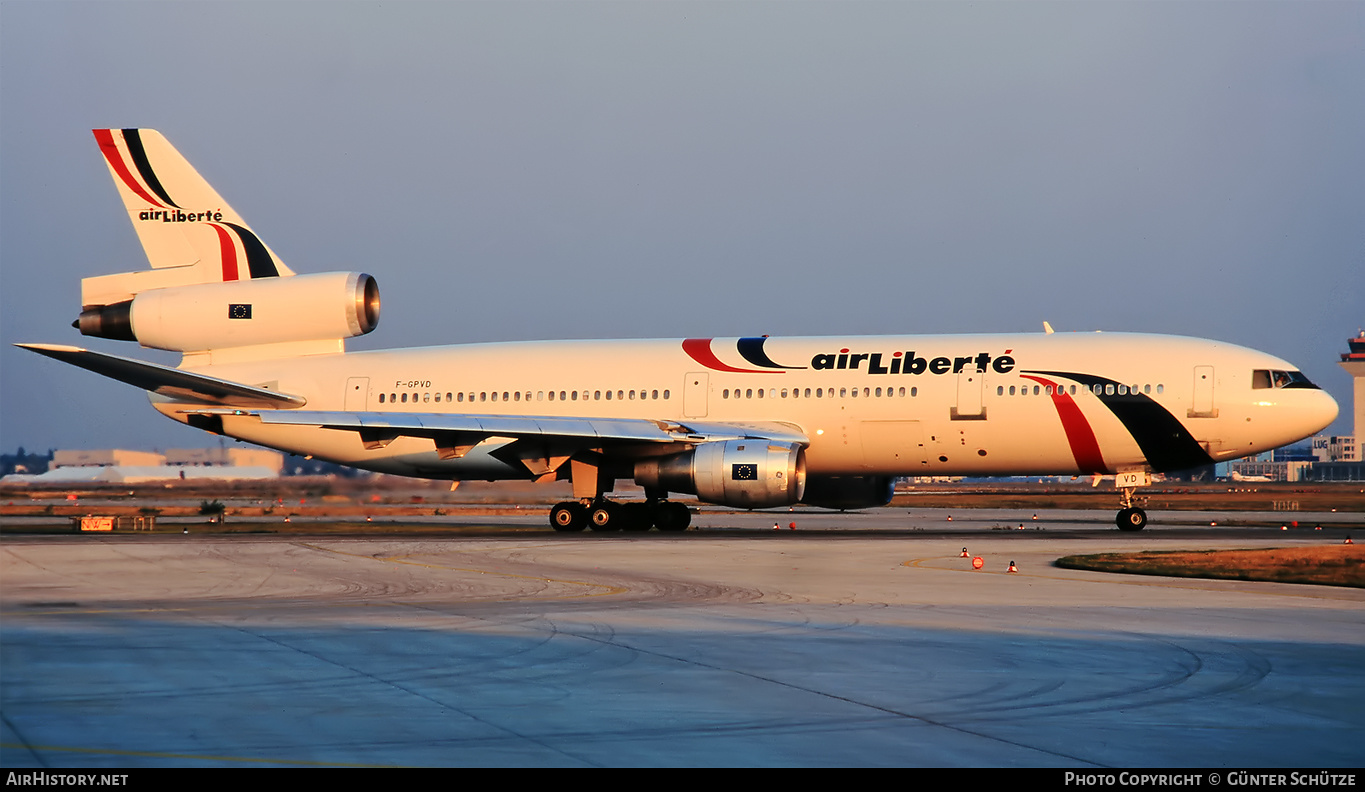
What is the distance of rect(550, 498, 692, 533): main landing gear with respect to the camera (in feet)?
107

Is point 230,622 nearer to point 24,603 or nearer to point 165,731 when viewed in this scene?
point 24,603

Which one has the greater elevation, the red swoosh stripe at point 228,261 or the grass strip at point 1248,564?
the red swoosh stripe at point 228,261

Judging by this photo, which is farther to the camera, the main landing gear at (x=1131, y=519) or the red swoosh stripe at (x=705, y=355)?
the red swoosh stripe at (x=705, y=355)

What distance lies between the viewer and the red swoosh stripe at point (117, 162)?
35906 mm

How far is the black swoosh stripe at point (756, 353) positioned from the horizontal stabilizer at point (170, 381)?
12.1 metres

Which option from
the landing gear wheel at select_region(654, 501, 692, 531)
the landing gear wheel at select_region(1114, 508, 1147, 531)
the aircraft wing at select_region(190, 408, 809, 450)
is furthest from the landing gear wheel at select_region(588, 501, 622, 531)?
the landing gear wheel at select_region(1114, 508, 1147, 531)

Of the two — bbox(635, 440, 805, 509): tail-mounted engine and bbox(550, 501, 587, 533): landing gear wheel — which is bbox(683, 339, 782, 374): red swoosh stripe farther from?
bbox(550, 501, 587, 533): landing gear wheel

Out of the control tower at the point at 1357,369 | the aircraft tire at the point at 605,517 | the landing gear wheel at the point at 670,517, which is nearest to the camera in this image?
the aircraft tire at the point at 605,517

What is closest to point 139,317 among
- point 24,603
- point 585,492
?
point 585,492

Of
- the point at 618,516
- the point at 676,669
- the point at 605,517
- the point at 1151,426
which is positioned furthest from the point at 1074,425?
the point at 676,669

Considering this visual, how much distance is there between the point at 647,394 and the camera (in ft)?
111

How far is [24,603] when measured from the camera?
49.9ft

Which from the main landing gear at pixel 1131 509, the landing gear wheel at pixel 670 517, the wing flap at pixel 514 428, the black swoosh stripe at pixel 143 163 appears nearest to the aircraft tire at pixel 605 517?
the landing gear wheel at pixel 670 517

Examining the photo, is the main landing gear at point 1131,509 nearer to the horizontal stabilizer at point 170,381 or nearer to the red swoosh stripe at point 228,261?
the horizontal stabilizer at point 170,381
